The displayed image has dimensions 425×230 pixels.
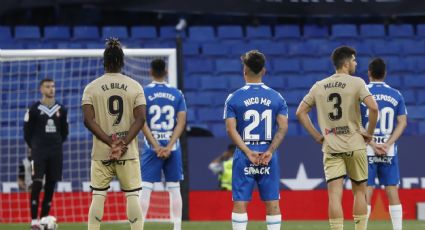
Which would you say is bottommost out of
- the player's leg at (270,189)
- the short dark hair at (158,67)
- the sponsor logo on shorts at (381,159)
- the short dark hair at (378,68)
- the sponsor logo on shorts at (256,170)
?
the player's leg at (270,189)

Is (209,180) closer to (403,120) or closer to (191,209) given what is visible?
(191,209)

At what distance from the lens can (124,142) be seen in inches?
337

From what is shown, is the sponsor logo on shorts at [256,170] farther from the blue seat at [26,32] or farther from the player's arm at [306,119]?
the blue seat at [26,32]

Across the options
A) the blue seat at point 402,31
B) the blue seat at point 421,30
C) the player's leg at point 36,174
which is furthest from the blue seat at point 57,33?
the player's leg at point 36,174

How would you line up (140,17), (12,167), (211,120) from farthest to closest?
(140,17), (211,120), (12,167)

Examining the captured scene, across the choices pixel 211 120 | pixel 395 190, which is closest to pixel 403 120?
pixel 395 190

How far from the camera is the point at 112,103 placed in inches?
339

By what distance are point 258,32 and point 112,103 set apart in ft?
39.5

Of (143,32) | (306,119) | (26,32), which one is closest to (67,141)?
(26,32)

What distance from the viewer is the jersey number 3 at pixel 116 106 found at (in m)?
8.59

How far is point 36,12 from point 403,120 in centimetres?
1221

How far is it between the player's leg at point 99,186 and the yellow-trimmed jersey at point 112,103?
76 millimetres

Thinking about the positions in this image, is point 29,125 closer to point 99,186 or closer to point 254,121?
point 99,186

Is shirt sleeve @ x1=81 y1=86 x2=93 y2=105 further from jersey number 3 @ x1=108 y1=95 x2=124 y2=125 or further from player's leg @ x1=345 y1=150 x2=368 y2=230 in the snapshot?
player's leg @ x1=345 y1=150 x2=368 y2=230
